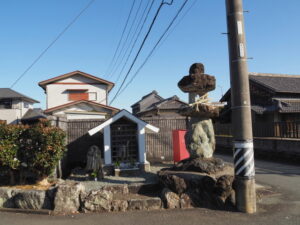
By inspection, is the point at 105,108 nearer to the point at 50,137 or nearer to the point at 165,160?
the point at 165,160

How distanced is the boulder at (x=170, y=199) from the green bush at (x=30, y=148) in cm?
387

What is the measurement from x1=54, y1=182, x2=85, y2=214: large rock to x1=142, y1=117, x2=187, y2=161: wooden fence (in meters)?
6.40

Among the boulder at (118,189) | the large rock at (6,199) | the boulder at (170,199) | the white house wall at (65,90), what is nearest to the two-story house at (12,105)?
the white house wall at (65,90)

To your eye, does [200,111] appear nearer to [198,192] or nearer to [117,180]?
[198,192]

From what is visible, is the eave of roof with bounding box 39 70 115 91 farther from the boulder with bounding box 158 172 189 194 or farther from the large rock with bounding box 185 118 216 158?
the boulder with bounding box 158 172 189 194

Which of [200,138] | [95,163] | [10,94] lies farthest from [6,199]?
[10,94]

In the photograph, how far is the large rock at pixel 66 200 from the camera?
20.2ft

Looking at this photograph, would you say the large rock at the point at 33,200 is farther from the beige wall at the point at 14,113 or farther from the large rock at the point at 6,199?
the beige wall at the point at 14,113

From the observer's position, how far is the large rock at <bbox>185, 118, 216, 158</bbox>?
25.6 feet

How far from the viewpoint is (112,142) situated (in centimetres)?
1055

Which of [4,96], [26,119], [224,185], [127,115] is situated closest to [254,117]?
[127,115]

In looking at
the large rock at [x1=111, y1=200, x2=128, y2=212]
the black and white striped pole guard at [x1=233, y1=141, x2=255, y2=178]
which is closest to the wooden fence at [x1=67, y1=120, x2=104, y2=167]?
the large rock at [x1=111, y1=200, x2=128, y2=212]

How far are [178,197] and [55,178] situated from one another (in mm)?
5115

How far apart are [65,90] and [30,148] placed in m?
15.8
